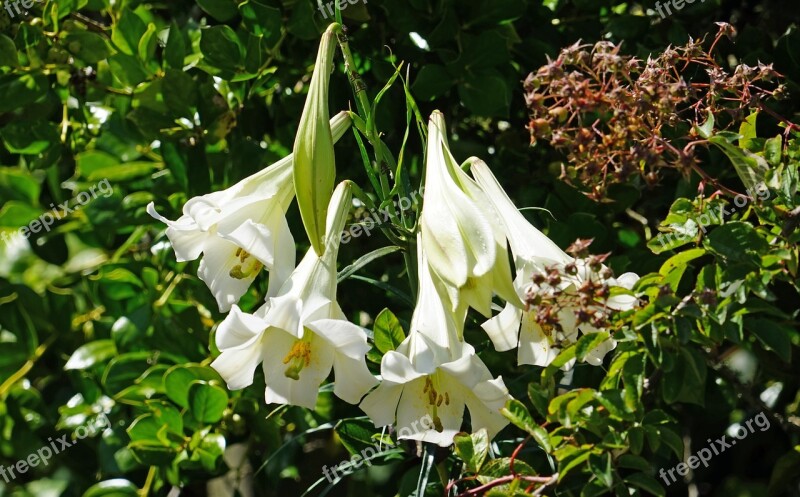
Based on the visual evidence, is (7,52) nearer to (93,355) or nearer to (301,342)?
(93,355)

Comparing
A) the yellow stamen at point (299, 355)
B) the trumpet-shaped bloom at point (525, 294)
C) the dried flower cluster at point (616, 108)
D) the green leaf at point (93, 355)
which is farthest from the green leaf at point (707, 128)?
the green leaf at point (93, 355)

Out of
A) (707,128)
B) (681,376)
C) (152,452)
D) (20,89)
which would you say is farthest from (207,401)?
(707,128)

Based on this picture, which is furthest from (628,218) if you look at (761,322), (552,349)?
(552,349)

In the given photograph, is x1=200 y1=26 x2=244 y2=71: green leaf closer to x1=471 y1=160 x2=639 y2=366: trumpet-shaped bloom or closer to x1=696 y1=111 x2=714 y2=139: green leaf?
x1=471 y1=160 x2=639 y2=366: trumpet-shaped bloom

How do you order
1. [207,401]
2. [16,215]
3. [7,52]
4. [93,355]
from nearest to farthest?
[207,401], [7,52], [93,355], [16,215]

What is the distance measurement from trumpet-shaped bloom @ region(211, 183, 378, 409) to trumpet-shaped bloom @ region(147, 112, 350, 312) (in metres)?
0.04

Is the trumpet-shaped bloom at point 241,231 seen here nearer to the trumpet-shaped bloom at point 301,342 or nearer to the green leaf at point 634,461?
the trumpet-shaped bloom at point 301,342

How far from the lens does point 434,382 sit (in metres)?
1.04

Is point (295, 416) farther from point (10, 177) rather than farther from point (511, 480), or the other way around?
point (10, 177)

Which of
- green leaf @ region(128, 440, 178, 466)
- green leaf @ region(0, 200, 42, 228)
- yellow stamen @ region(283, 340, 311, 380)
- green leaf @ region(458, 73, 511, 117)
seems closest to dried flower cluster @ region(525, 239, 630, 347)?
yellow stamen @ region(283, 340, 311, 380)

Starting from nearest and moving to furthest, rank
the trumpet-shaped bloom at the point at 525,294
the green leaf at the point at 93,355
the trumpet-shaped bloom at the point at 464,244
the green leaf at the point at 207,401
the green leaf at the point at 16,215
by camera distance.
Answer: the trumpet-shaped bloom at the point at 464,244
the trumpet-shaped bloom at the point at 525,294
the green leaf at the point at 207,401
the green leaf at the point at 93,355
the green leaf at the point at 16,215

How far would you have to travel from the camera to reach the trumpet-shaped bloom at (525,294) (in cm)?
100

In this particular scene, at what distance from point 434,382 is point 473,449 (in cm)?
8

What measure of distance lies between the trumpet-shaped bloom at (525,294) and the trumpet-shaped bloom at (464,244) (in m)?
0.06
